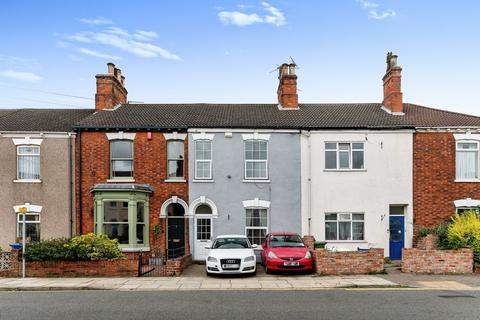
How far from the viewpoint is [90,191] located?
Answer: 2077cm

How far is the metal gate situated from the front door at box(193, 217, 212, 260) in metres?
1.85

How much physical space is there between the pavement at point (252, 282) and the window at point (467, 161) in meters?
6.86

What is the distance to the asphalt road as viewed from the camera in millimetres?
9602

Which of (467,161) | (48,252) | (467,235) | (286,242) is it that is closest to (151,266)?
(48,252)

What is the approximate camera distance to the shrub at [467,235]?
54.9 ft

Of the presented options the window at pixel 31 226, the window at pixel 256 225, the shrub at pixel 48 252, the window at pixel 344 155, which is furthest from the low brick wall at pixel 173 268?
the window at pixel 344 155

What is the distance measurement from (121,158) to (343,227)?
11.4 metres

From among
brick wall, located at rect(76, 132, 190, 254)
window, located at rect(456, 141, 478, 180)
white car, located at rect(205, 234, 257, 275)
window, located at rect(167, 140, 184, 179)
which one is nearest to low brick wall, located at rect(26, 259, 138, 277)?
white car, located at rect(205, 234, 257, 275)

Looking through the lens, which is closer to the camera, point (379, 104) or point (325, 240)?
point (325, 240)

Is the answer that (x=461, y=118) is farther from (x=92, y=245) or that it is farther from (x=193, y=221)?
(x=92, y=245)

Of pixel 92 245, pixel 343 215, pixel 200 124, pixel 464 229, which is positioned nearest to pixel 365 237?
pixel 343 215

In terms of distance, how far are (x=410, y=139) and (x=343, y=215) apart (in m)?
4.92

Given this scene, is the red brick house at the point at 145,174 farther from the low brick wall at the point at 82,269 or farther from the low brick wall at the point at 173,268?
the low brick wall at the point at 82,269

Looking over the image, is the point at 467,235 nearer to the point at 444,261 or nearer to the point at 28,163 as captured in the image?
the point at 444,261
